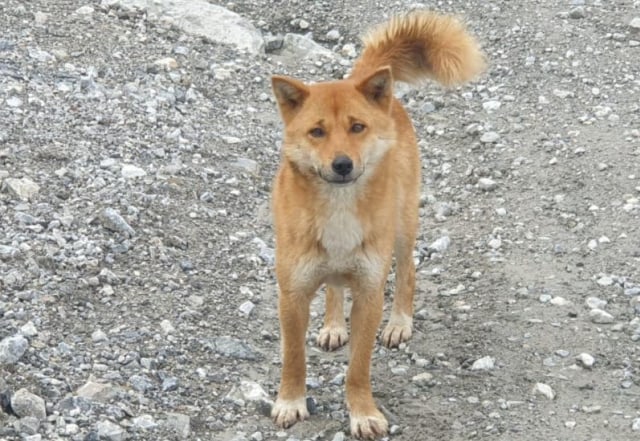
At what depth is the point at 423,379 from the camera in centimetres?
636

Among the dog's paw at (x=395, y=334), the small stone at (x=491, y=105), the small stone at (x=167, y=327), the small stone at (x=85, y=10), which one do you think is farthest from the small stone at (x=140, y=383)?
the small stone at (x=85, y=10)

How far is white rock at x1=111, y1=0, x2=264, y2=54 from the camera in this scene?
36.7 ft

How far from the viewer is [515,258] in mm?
→ 7664

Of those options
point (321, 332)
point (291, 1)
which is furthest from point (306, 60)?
point (321, 332)

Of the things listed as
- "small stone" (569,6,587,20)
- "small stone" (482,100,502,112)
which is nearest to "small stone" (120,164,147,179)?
"small stone" (482,100,502,112)

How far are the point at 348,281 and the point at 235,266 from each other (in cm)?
182

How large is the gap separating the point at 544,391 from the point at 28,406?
8.98 ft

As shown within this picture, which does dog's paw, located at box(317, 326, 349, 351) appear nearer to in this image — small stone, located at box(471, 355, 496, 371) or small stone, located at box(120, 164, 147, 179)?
small stone, located at box(471, 355, 496, 371)

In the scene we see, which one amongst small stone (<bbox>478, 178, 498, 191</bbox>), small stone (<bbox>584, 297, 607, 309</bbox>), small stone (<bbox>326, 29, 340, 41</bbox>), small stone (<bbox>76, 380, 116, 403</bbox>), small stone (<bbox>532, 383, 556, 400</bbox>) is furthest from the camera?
small stone (<bbox>326, 29, 340, 41</bbox>)

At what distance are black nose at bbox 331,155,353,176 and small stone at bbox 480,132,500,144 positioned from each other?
4355 mm

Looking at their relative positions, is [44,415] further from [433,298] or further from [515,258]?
[515,258]

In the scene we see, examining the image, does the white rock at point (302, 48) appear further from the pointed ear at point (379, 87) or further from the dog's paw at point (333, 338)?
the pointed ear at point (379, 87)

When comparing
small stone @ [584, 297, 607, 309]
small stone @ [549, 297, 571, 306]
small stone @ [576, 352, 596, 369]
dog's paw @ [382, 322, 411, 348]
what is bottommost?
dog's paw @ [382, 322, 411, 348]

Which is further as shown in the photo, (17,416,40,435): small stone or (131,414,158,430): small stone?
(131,414,158,430): small stone
